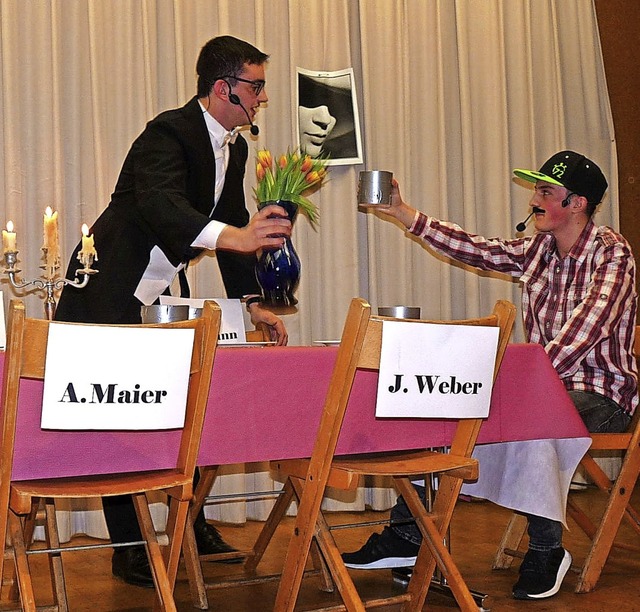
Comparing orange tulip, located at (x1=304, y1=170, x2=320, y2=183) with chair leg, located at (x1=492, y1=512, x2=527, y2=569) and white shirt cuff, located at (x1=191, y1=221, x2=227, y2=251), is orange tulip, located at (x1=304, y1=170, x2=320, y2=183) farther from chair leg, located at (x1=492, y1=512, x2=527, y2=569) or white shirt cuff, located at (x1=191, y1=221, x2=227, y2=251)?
chair leg, located at (x1=492, y1=512, x2=527, y2=569)

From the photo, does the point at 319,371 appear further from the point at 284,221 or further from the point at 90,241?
the point at 90,241

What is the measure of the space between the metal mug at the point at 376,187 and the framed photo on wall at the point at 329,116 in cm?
130

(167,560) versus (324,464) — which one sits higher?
(324,464)

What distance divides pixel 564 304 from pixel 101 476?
5.53ft

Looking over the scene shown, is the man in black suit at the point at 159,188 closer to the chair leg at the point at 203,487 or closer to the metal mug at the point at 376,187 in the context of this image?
the chair leg at the point at 203,487

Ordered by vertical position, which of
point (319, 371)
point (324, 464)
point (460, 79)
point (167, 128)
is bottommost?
point (324, 464)

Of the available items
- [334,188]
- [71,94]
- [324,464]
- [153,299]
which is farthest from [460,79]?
[324,464]

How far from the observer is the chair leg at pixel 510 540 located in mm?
2973

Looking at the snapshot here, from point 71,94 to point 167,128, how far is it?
1013mm

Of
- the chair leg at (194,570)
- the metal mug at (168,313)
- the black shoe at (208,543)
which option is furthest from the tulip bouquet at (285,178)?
the black shoe at (208,543)

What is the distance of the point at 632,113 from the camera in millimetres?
4688

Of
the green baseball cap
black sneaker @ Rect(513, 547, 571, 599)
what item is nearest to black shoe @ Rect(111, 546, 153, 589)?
black sneaker @ Rect(513, 547, 571, 599)

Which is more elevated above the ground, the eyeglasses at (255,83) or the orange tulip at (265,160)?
the eyeglasses at (255,83)

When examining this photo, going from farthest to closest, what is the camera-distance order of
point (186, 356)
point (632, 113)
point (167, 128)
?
point (632, 113), point (167, 128), point (186, 356)
